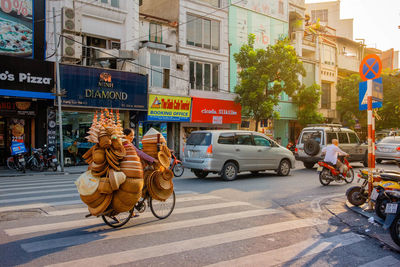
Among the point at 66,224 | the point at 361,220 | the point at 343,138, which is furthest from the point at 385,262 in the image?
the point at 343,138

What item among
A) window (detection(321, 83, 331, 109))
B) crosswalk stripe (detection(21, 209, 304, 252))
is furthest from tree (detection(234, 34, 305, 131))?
crosswalk stripe (detection(21, 209, 304, 252))

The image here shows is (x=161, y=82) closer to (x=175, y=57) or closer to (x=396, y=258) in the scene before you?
(x=175, y=57)

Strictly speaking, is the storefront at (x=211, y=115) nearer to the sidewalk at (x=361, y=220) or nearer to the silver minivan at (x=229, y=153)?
the silver minivan at (x=229, y=153)

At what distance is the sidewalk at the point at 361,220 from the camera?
19.0ft

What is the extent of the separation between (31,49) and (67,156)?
5.80 metres

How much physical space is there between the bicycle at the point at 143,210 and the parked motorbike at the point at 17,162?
11.4 metres

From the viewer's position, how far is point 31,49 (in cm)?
1747

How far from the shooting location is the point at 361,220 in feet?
23.4

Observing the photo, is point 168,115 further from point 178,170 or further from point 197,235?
point 197,235

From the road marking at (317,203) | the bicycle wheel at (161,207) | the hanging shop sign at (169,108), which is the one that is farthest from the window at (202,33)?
the bicycle wheel at (161,207)

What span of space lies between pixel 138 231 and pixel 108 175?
1113 mm

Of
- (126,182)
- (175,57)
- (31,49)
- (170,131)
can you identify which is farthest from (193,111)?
(126,182)

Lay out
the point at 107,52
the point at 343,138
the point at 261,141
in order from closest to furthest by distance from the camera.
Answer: the point at 261,141
the point at 343,138
the point at 107,52

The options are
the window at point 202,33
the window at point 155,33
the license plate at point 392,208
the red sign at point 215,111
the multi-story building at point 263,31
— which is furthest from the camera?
the multi-story building at point 263,31
